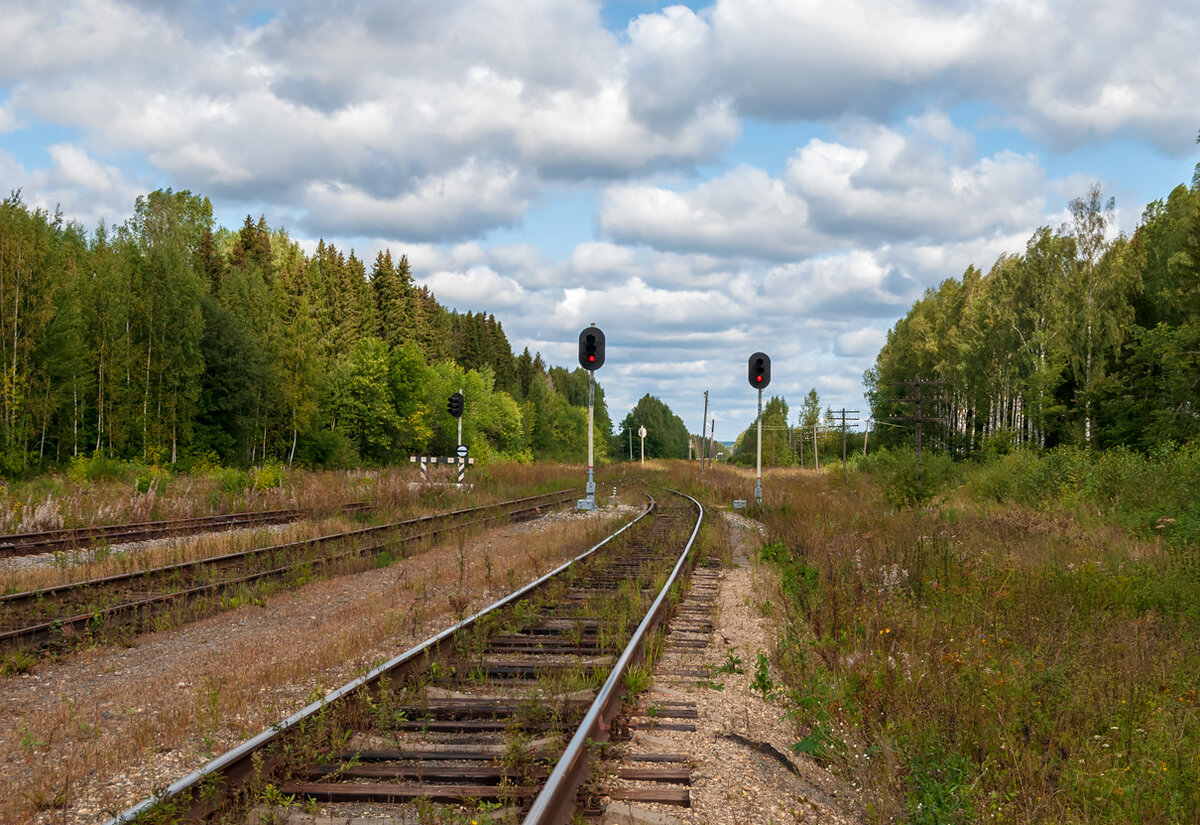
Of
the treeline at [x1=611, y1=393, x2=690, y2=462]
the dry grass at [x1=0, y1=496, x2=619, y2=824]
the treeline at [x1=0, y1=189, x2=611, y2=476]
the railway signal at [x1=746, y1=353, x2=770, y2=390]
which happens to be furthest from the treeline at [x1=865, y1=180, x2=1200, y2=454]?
the treeline at [x1=611, y1=393, x2=690, y2=462]

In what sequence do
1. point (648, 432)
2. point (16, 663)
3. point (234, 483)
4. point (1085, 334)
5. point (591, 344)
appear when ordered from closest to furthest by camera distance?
1. point (16, 663)
2. point (591, 344)
3. point (234, 483)
4. point (1085, 334)
5. point (648, 432)

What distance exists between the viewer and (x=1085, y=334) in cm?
4175

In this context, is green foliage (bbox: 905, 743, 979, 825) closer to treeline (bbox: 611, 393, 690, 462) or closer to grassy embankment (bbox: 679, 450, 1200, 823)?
grassy embankment (bbox: 679, 450, 1200, 823)

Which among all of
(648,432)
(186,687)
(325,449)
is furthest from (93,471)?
(648,432)

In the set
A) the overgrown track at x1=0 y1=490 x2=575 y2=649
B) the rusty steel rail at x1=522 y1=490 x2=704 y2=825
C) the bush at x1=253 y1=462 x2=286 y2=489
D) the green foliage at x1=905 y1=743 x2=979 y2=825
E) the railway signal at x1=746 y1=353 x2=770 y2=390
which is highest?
the railway signal at x1=746 y1=353 x2=770 y2=390

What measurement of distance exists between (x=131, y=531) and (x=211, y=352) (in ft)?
108

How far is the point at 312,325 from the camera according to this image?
5688 cm

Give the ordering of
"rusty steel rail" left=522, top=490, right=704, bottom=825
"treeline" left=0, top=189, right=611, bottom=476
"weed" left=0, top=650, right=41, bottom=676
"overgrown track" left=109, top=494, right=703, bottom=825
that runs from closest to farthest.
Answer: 1. "rusty steel rail" left=522, top=490, right=704, bottom=825
2. "overgrown track" left=109, top=494, right=703, bottom=825
3. "weed" left=0, top=650, right=41, bottom=676
4. "treeline" left=0, top=189, right=611, bottom=476

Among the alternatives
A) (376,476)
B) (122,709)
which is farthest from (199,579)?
(376,476)

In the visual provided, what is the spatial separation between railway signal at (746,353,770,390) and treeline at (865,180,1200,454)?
26.7 ft

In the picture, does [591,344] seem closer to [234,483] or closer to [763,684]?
[234,483]

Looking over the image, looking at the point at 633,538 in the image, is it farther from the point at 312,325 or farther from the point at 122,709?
the point at 312,325

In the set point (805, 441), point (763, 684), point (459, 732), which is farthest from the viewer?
point (805, 441)

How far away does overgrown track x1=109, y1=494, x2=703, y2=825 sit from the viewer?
400 centimetres
